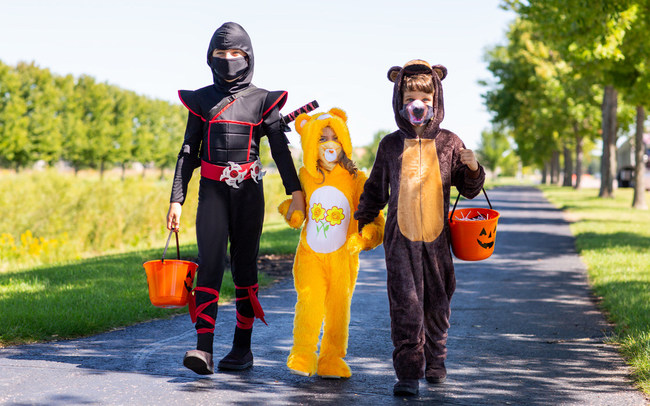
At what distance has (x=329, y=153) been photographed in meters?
4.53

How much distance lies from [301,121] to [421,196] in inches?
40.3

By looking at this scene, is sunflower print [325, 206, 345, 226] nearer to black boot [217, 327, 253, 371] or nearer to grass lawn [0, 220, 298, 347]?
black boot [217, 327, 253, 371]

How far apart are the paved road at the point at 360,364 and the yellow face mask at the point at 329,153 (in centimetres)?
135

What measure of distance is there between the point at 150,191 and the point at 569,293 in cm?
1346

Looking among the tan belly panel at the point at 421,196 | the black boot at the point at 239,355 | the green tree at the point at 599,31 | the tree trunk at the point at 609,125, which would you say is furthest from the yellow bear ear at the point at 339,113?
the tree trunk at the point at 609,125

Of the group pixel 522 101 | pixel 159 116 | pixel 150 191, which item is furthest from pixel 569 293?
pixel 159 116

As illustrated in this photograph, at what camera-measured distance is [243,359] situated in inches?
181

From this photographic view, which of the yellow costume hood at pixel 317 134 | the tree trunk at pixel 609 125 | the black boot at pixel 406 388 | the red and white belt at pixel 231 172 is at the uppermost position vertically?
the tree trunk at pixel 609 125

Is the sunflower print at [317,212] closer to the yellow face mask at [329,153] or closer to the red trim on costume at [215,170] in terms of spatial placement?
the yellow face mask at [329,153]

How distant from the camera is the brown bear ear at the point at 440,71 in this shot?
439cm

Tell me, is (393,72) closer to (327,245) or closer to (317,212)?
(317,212)

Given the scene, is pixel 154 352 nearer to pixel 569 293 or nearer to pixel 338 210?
pixel 338 210

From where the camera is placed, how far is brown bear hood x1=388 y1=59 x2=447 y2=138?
4340 mm

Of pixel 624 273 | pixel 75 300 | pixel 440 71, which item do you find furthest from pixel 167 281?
pixel 624 273
